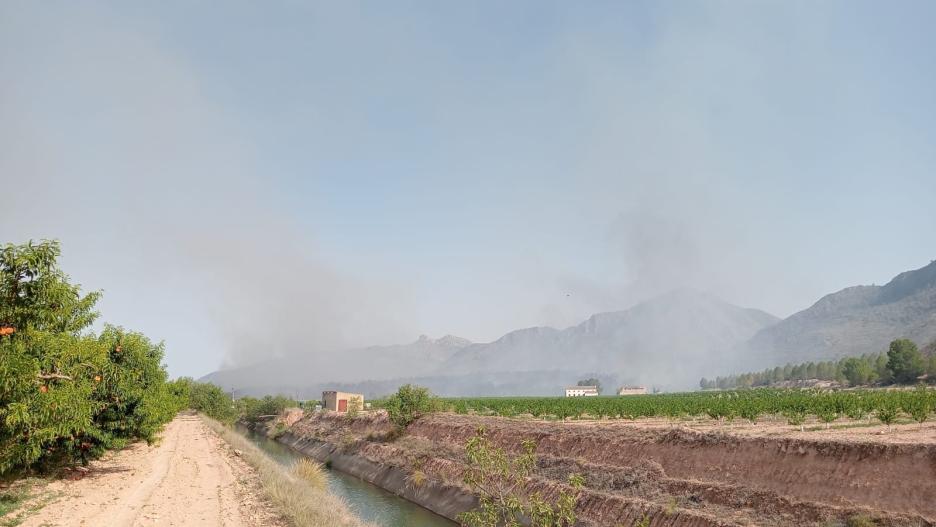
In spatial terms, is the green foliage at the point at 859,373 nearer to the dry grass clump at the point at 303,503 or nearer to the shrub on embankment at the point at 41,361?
the dry grass clump at the point at 303,503

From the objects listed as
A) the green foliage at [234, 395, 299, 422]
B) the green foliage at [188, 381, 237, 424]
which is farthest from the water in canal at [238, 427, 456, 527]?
the green foliage at [234, 395, 299, 422]

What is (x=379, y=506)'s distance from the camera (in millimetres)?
47375

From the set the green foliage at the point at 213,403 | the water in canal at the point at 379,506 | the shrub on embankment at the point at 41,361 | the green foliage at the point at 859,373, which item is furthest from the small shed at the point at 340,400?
the green foliage at the point at 859,373

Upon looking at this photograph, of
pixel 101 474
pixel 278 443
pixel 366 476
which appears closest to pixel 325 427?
pixel 278 443

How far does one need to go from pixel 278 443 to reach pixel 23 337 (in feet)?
307

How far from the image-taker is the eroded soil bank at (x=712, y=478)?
26828mm

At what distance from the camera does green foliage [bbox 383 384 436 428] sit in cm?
7450

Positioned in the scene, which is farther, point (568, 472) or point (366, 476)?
point (366, 476)

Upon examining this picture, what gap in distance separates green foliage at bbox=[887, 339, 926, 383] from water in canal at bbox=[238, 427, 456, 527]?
460 ft

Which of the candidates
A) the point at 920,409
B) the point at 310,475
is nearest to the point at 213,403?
the point at 310,475

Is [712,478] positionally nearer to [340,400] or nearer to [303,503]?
[303,503]

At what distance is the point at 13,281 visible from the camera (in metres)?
19.0

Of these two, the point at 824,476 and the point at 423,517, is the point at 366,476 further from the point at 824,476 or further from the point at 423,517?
the point at 824,476

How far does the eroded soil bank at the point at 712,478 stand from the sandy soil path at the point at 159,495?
16595mm
